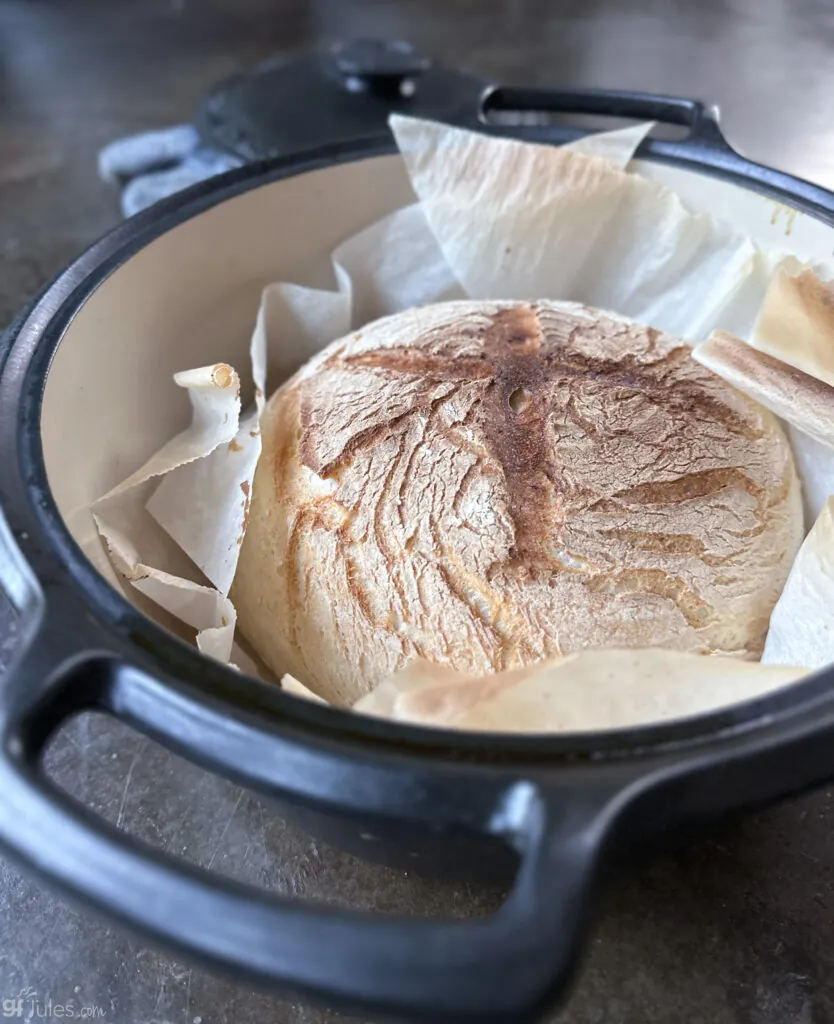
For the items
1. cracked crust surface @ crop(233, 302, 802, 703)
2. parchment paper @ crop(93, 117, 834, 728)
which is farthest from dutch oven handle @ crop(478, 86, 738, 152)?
cracked crust surface @ crop(233, 302, 802, 703)

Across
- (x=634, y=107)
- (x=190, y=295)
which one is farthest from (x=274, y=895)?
(x=634, y=107)

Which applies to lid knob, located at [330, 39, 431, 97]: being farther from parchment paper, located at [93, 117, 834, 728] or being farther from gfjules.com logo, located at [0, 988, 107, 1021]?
gfjules.com logo, located at [0, 988, 107, 1021]

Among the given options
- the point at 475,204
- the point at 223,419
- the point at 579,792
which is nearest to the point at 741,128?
the point at 475,204

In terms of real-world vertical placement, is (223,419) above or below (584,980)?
above

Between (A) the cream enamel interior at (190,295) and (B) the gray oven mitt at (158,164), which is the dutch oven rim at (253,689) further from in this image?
(B) the gray oven mitt at (158,164)

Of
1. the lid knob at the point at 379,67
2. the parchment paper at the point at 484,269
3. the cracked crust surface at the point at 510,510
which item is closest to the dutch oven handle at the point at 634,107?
the parchment paper at the point at 484,269

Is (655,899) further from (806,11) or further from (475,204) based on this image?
(806,11)
